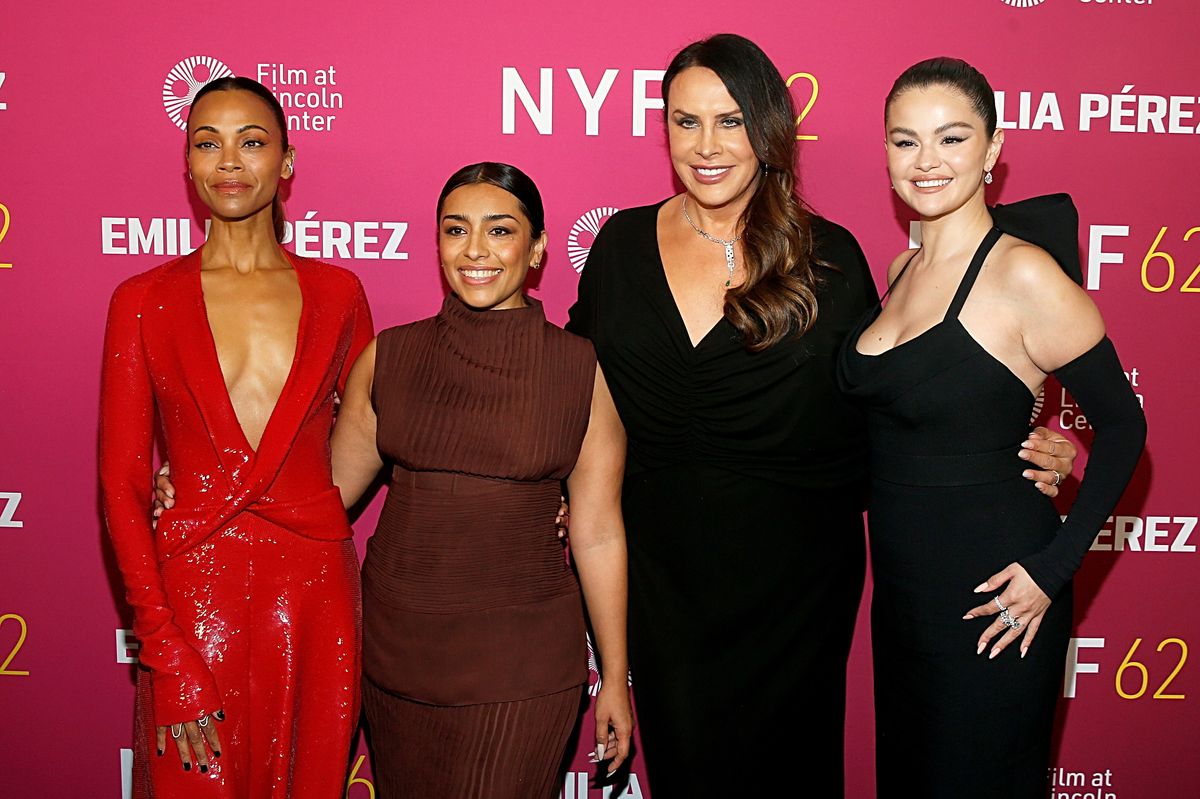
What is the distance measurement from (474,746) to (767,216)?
121 centimetres

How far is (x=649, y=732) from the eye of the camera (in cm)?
242

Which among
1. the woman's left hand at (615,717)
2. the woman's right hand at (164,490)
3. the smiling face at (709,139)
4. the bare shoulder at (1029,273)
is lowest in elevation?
the woman's left hand at (615,717)

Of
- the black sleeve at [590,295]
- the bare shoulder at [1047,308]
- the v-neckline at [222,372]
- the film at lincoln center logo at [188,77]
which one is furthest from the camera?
the film at lincoln center logo at [188,77]

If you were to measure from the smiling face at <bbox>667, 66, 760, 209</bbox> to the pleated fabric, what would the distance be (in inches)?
41.5

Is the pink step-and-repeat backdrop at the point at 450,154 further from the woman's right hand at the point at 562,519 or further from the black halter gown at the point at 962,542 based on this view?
the black halter gown at the point at 962,542

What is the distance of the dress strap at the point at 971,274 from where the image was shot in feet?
6.51

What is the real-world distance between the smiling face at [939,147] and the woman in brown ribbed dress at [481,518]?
706mm

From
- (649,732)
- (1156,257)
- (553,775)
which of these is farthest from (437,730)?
(1156,257)

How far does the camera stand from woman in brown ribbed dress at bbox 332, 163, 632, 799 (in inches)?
80.4

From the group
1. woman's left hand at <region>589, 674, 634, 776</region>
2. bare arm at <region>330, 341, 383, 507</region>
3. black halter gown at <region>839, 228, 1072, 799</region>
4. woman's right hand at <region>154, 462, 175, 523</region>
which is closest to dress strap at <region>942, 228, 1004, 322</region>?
black halter gown at <region>839, 228, 1072, 799</region>

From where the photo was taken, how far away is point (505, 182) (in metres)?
2.12

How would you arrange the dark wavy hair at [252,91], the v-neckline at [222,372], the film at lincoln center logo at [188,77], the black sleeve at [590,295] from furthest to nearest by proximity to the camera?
1. the film at lincoln center logo at [188,77]
2. the black sleeve at [590,295]
3. the dark wavy hair at [252,91]
4. the v-neckline at [222,372]

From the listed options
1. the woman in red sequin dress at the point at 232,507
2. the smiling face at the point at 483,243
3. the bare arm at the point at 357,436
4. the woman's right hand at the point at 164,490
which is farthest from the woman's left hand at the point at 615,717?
the woman's right hand at the point at 164,490

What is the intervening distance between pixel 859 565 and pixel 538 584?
76 centimetres
